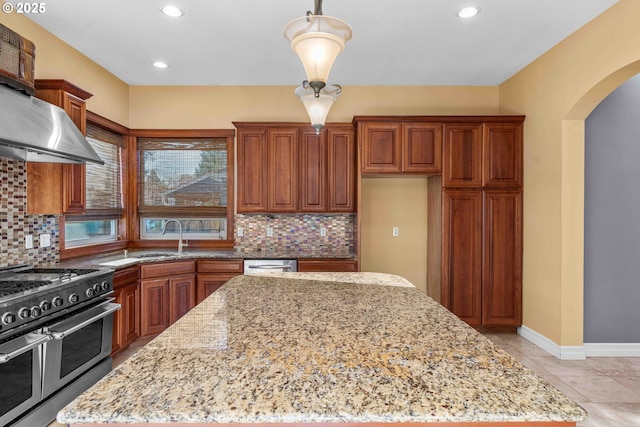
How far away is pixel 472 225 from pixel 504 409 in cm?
335

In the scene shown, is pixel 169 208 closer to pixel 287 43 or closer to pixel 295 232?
pixel 295 232

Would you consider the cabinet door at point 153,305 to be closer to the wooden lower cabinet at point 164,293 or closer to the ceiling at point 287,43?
the wooden lower cabinet at point 164,293

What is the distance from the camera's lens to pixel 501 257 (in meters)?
3.87

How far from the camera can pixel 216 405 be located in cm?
78

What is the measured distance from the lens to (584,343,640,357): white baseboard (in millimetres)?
3357

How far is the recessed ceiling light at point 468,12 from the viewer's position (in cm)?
270

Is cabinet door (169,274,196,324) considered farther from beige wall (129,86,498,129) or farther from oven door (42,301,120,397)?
beige wall (129,86,498,129)

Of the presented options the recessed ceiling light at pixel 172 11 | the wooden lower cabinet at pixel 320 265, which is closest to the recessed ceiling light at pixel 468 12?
the recessed ceiling light at pixel 172 11

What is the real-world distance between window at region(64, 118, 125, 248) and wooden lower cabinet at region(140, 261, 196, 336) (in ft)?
2.70

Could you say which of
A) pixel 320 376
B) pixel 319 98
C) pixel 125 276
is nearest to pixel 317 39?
pixel 319 98

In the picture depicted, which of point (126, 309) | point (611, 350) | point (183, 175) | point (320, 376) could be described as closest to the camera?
point (320, 376)

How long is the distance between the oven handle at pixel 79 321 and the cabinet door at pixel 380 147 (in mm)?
2677

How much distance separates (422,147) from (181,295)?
298 centimetres

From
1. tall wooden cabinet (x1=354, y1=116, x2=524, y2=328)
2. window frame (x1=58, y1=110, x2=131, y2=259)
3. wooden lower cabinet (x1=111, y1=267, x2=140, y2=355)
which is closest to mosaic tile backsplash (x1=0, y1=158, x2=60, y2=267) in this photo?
window frame (x1=58, y1=110, x2=131, y2=259)
